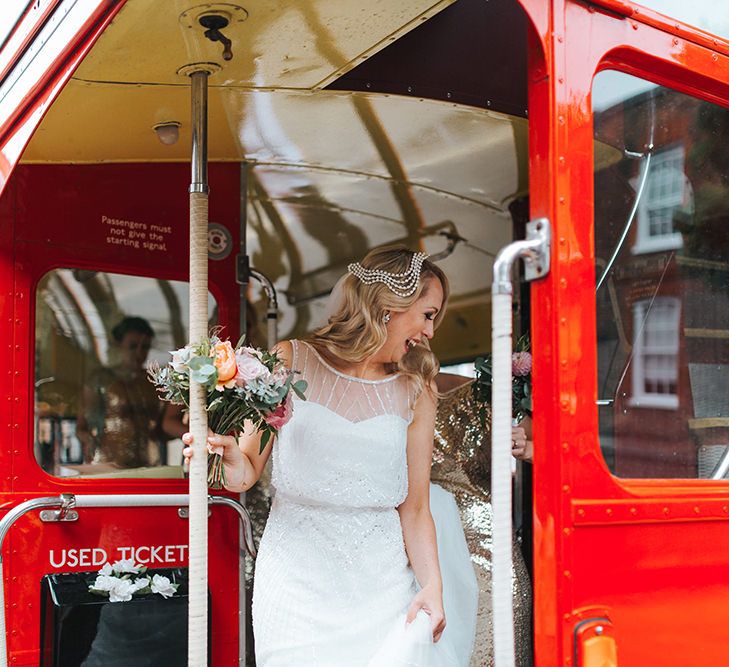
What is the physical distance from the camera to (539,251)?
173 cm

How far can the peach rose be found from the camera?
2.16 m

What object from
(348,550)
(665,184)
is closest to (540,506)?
(665,184)

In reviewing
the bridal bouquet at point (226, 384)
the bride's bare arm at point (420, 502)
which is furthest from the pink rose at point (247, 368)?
the bride's bare arm at point (420, 502)

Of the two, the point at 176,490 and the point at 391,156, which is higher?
the point at 391,156

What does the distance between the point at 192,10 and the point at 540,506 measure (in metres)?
1.47

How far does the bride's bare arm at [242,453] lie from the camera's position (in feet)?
7.63

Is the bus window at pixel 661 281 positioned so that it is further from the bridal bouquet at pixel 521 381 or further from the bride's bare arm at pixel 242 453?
the bride's bare arm at pixel 242 453

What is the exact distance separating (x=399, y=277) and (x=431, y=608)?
40.0 inches

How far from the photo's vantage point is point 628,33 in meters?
1.92

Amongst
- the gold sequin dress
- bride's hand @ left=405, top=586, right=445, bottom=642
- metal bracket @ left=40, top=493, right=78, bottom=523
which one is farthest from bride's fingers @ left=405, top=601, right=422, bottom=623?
metal bracket @ left=40, top=493, right=78, bottom=523

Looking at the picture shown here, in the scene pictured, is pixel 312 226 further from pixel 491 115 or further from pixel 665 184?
pixel 665 184

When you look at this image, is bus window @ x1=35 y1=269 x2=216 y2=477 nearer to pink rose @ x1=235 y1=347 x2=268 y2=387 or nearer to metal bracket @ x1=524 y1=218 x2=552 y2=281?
pink rose @ x1=235 y1=347 x2=268 y2=387

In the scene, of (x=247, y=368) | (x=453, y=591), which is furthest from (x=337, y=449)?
(x=453, y=591)

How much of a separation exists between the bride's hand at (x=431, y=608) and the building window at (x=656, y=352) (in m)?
1.07
